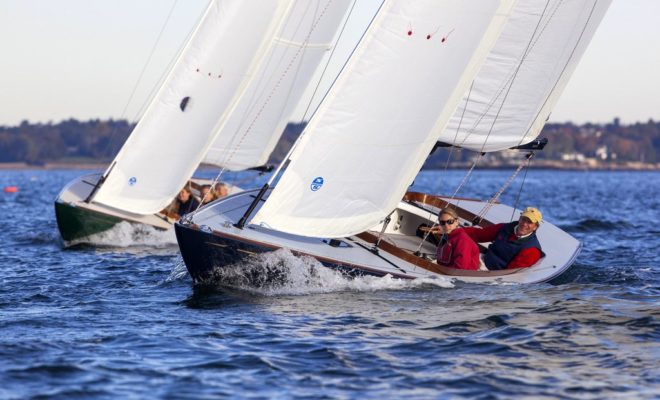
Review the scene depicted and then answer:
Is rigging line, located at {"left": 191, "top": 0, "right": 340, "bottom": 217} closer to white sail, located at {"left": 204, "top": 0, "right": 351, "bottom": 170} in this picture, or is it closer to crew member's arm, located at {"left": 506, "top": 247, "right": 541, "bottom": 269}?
white sail, located at {"left": 204, "top": 0, "right": 351, "bottom": 170}

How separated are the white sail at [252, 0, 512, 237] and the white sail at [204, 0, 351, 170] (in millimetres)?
6617

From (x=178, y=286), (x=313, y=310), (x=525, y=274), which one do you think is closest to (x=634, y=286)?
(x=525, y=274)

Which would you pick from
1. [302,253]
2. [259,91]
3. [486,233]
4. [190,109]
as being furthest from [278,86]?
[302,253]

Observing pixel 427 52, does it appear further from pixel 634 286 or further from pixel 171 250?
pixel 171 250

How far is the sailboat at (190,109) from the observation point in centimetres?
1859

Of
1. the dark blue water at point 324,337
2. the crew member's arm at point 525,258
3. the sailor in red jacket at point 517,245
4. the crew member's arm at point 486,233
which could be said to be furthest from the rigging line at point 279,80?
the crew member's arm at point 525,258

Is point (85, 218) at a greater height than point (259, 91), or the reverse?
point (259, 91)

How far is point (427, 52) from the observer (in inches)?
504

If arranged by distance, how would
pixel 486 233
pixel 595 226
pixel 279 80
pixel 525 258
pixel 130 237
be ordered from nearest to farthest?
pixel 525 258
pixel 486 233
pixel 130 237
pixel 279 80
pixel 595 226

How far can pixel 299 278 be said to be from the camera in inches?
501

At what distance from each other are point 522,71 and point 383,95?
3.63 meters

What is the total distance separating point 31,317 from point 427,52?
5.30 metres

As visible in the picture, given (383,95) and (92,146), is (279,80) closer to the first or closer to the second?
Answer: (383,95)

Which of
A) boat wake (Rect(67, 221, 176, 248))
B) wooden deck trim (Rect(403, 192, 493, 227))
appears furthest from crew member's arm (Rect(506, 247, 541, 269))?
boat wake (Rect(67, 221, 176, 248))
